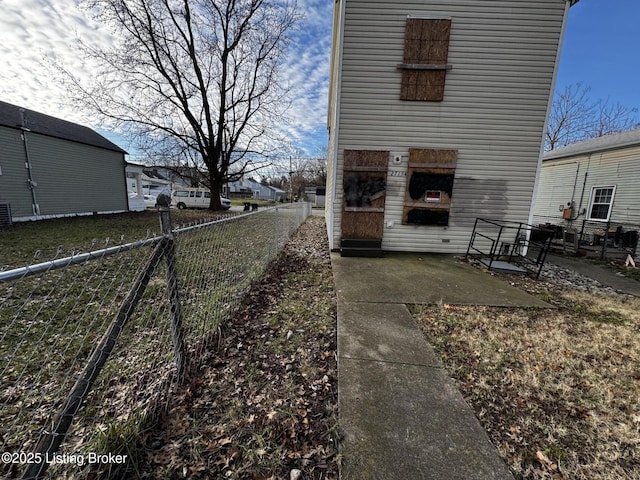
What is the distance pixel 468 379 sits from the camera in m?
2.21

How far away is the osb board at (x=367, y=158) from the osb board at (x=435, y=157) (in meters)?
0.62

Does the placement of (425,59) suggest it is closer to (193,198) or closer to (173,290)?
(173,290)

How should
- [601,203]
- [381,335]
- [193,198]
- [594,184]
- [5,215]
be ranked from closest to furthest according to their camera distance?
1. [381,335]
2. [5,215]
3. [601,203]
4. [594,184]
5. [193,198]

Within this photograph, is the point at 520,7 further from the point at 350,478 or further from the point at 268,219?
the point at 350,478

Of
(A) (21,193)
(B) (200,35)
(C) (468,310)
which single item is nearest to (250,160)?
(B) (200,35)

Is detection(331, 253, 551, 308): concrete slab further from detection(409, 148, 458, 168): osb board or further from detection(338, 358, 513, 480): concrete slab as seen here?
detection(409, 148, 458, 168): osb board

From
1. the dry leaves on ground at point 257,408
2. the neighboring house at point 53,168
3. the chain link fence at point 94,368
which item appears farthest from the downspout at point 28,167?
the dry leaves on ground at point 257,408

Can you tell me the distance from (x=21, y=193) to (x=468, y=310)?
16.2 m

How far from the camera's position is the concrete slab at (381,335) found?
8.05 feet

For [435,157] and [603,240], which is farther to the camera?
[603,240]

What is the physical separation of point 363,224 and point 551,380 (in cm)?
456

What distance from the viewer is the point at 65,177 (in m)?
12.8

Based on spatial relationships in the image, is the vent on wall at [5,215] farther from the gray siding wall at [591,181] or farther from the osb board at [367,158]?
the gray siding wall at [591,181]

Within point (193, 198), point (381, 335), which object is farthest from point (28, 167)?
point (381, 335)
